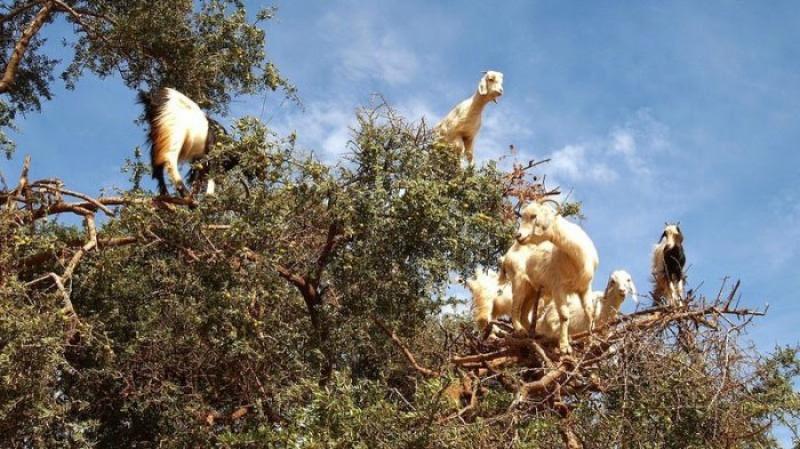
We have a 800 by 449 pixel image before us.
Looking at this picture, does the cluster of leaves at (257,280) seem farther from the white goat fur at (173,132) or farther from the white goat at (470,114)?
the white goat at (470,114)

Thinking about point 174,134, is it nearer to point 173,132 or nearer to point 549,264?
point 173,132

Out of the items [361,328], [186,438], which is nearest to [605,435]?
[361,328]

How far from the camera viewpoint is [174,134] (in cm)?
784

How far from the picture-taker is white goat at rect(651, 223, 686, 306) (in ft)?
28.9

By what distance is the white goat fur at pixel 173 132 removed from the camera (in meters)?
7.82

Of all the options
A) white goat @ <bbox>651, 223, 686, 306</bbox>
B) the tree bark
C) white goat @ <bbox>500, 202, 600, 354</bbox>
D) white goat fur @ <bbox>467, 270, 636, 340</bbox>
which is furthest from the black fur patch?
the tree bark

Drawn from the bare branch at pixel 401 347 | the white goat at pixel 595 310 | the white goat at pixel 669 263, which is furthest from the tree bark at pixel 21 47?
the white goat at pixel 669 263

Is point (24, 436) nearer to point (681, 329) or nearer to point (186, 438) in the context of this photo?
point (186, 438)

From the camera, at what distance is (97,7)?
9.23 m

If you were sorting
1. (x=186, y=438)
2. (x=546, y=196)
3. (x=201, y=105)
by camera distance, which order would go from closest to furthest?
(x=186, y=438), (x=546, y=196), (x=201, y=105)

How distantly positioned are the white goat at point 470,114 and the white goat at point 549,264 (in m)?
2.33

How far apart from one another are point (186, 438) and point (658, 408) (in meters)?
3.18

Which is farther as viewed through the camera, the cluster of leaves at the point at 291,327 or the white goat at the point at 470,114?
the white goat at the point at 470,114

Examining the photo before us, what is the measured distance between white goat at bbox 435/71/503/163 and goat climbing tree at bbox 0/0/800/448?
285 centimetres
